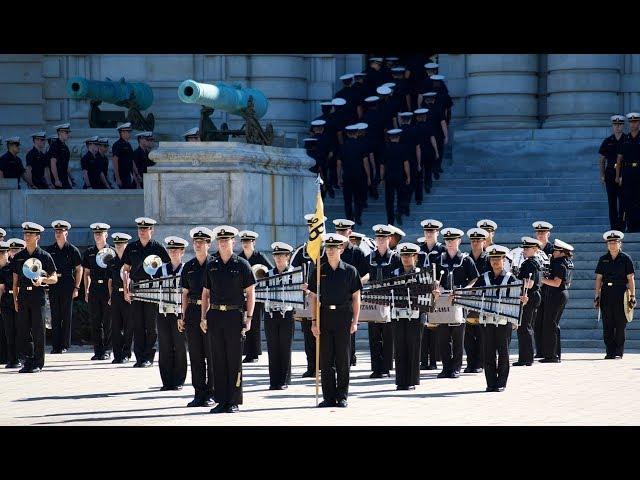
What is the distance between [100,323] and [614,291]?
7028mm

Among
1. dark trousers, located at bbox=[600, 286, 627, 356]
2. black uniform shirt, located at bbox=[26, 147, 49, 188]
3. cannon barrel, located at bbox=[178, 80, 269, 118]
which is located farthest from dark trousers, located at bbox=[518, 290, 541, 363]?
black uniform shirt, located at bbox=[26, 147, 49, 188]

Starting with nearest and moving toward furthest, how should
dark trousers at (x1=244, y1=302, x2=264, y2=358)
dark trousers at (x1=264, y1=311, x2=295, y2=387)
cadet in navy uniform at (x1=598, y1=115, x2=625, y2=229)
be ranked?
dark trousers at (x1=264, y1=311, x2=295, y2=387)
dark trousers at (x1=244, y1=302, x2=264, y2=358)
cadet in navy uniform at (x1=598, y1=115, x2=625, y2=229)

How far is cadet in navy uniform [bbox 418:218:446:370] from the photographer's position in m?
21.7

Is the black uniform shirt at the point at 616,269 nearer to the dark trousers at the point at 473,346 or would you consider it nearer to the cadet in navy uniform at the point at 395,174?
the dark trousers at the point at 473,346

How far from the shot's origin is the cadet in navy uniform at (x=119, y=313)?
23.6 m

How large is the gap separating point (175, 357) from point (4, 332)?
14.0ft

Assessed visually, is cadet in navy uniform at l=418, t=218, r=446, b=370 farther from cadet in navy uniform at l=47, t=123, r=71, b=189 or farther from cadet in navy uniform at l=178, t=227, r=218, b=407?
cadet in navy uniform at l=47, t=123, r=71, b=189

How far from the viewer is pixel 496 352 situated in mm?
19656

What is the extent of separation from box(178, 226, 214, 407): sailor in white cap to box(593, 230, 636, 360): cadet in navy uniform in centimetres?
715

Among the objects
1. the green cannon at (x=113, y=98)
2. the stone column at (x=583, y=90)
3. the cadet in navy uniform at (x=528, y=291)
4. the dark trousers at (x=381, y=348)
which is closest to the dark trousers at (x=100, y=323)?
the dark trousers at (x=381, y=348)
